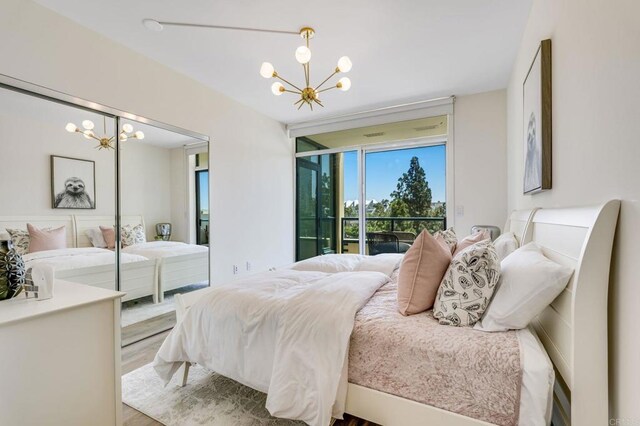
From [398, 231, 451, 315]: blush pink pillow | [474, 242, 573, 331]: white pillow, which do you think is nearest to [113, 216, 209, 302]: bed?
[398, 231, 451, 315]: blush pink pillow

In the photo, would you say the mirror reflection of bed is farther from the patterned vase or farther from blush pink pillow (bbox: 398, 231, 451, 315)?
blush pink pillow (bbox: 398, 231, 451, 315)

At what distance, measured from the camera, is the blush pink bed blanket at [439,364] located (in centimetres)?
111

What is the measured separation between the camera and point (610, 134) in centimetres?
97

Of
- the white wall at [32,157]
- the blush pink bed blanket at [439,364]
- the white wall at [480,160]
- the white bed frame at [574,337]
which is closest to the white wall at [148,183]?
the white wall at [32,157]

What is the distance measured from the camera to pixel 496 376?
1106 mm

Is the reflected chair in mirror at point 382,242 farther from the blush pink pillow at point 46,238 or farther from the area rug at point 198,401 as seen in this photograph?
the blush pink pillow at point 46,238

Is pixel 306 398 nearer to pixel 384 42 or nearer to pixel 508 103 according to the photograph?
pixel 384 42

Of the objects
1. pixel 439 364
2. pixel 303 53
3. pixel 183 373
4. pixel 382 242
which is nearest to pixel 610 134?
pixel 439 364

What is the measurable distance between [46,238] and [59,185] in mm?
419

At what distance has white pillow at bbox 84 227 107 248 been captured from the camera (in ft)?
7.93

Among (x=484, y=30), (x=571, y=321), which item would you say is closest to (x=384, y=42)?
(x=484, y=30)

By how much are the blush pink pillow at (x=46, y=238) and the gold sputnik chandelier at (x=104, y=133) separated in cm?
77

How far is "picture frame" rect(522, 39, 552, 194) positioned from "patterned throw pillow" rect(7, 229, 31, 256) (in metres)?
3.43

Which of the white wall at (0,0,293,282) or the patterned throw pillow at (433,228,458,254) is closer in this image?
the white wall at (0,0,293,282)
